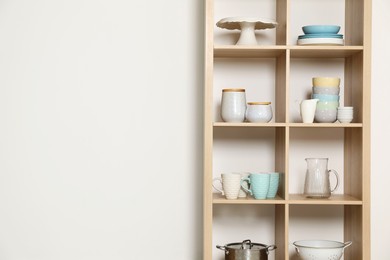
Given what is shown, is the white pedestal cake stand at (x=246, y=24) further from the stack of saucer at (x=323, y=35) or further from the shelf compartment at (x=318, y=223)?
the shelf compartment at (x=318, y=223)

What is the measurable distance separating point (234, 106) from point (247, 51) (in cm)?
27

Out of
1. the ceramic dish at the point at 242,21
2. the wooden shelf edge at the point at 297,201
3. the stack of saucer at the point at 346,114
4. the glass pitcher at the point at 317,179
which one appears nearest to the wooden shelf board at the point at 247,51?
the ceramic dish at the point at 242,21

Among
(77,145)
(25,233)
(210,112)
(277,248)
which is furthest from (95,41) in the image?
(277,248)

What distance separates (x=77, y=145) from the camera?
3.84m

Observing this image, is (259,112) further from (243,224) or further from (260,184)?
(243,224)

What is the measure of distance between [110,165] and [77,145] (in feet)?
0.64

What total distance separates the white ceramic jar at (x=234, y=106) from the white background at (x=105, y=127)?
1.05 feet

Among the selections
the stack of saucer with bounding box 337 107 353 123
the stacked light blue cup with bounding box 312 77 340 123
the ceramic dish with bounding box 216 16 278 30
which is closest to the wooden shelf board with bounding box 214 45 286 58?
the ceramic dish with bounding box 216 16 278 30

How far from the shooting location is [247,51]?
140 inches

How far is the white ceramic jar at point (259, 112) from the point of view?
11.5ft

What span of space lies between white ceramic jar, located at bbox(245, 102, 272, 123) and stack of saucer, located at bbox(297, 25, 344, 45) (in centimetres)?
35

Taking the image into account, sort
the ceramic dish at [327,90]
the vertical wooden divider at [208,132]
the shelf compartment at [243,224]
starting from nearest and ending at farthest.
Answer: the vertical wooden divider at [208,132], the ceramic dish at [327,90], the shelf compartment at [243,224]

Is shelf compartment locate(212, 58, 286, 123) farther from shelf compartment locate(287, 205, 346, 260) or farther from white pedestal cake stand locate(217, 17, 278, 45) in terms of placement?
shelf compartment locate(287, 205, 346, 260)

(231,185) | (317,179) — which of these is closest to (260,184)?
(231,185)
